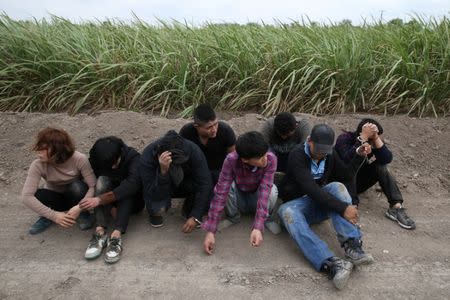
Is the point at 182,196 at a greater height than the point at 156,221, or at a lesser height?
greater

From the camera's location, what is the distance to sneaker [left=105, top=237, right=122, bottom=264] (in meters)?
2.74

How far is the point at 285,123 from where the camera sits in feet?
10.4

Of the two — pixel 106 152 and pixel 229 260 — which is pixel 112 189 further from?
pixel 229 260

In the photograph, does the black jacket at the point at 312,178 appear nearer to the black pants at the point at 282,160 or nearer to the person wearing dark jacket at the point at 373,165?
the person wearing dark jacket at the point at 373,165

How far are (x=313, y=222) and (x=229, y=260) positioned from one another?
2.25 feet

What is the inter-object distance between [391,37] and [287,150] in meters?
2.51

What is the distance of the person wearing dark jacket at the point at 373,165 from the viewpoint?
306 centimetres

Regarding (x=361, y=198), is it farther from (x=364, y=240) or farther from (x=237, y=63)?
(x=237, y=63)

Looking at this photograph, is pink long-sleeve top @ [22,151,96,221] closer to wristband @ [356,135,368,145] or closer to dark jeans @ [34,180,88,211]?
dark jeans @ [34,180,88,211]

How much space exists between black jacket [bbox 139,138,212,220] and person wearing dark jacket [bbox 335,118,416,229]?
1.05m

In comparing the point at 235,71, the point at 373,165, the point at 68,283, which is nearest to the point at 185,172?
the point at 68,283

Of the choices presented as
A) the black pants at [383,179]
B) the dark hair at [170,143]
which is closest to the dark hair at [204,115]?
the dark hair at [170,143]

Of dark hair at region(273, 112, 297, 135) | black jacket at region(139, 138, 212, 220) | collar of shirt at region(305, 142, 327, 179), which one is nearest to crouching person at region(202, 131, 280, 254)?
black jacket at region(139, 138, 212, 220)

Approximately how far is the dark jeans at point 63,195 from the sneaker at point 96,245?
340 mm
